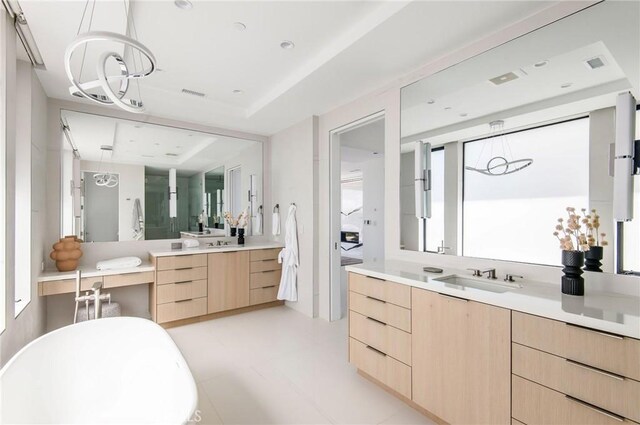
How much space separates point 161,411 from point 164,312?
6.80ft

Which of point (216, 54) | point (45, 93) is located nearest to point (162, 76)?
point (216, 54)

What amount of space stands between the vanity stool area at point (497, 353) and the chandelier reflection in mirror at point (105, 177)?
3.44m

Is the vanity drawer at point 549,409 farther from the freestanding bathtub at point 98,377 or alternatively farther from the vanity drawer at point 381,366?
the freestanding bathtub at point 98,377

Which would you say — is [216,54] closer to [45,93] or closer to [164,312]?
[45,93]

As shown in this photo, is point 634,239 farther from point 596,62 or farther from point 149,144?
point 149,144

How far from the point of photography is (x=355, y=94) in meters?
3.26

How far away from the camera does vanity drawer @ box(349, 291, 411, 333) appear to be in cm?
207

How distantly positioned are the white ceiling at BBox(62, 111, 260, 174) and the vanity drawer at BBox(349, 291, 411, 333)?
128 inches

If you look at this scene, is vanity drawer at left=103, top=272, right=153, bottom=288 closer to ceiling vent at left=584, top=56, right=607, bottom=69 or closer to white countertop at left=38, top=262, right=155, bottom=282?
white countertop at left=38, top=262, right=155, bottom=282

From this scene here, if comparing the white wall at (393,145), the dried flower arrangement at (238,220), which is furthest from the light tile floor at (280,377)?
the dried flower arrangement at (238,220)

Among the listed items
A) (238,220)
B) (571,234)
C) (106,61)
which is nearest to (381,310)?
(571,234)

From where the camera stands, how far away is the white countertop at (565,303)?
4.06ft

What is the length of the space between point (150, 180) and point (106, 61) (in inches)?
81.0

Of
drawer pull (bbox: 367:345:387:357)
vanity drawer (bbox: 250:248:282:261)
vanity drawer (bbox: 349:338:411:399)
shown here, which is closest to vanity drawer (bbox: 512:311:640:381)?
vanity drawer (bbox: 349:338:411:399)
